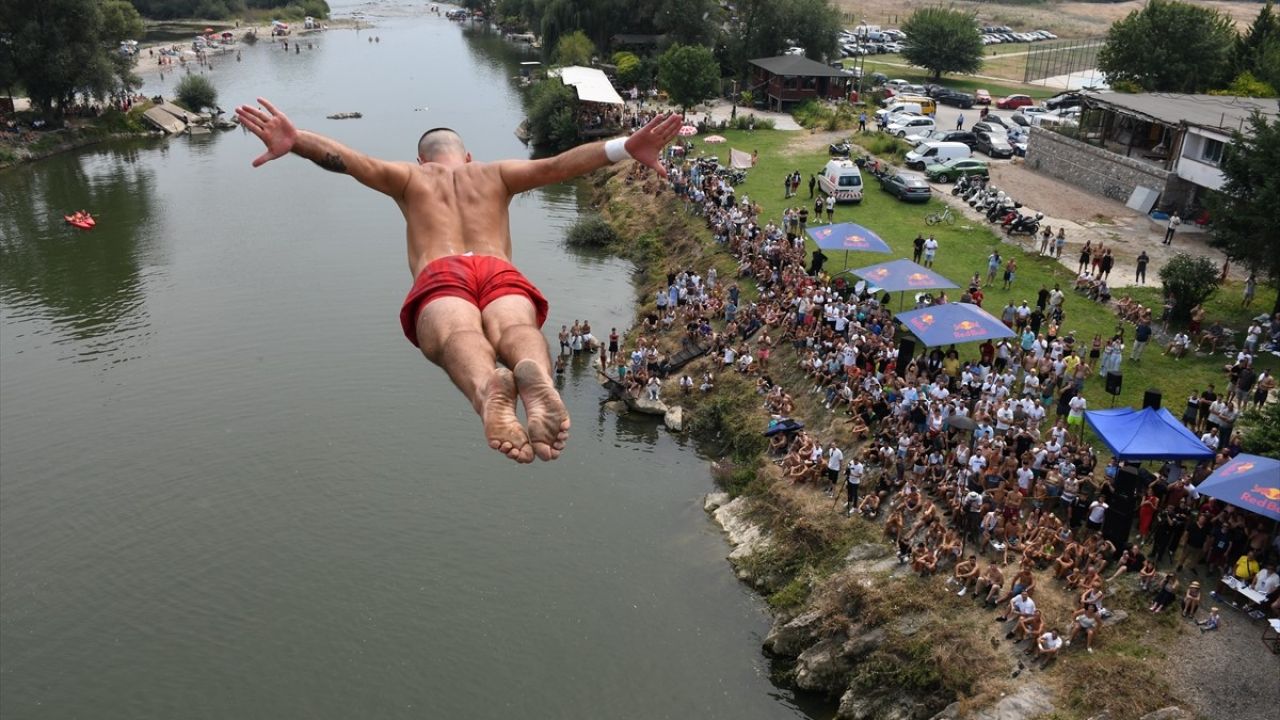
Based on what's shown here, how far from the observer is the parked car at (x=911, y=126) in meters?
47.3

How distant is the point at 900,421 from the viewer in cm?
1970

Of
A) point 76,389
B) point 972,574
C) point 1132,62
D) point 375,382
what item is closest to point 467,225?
point 972,574

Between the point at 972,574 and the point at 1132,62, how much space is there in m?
38.4

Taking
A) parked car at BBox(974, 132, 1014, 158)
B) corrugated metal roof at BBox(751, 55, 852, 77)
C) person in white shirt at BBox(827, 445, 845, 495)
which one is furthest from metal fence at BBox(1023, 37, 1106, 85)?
person in white shirt at BBox(827, 445, 845, 495)

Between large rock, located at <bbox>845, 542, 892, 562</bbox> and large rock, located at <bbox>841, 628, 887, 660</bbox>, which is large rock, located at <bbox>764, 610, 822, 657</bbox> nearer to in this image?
large rock, located at <bbox>841, 628, 887, 660</bbox>

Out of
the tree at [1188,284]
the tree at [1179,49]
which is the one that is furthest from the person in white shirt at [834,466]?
the tree at [1179,49]

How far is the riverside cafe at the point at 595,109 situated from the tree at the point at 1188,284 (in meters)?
33.2

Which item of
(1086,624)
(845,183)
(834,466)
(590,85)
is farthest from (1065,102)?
(1086,624)

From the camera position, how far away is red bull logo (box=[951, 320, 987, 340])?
20562 millimetres

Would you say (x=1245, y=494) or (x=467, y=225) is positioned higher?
(x=467, y=225)

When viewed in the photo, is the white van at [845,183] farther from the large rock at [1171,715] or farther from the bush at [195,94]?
the bush at [195,94]

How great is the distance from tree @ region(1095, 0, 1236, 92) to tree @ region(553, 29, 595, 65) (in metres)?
32.7

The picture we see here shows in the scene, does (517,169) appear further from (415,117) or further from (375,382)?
(415,117)

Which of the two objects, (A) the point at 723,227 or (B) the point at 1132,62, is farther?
(B) the point at 1132,62
